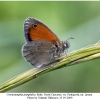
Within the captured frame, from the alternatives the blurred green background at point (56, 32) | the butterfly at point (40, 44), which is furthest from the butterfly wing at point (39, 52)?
the blurred green background at point (56, 32)

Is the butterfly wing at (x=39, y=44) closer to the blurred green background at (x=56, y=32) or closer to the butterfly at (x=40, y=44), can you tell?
the butterfly at (x=40, y=44)

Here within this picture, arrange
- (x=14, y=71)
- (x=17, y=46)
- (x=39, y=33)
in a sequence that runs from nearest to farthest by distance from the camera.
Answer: (x=39, y=33), (x=14, y=71), (x=17, y=46)

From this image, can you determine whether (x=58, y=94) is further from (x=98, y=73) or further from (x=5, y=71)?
(x=5, y=71)

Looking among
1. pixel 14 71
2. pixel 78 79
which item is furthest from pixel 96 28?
pixel 14 71

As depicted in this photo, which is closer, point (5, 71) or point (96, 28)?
point (5, 71)

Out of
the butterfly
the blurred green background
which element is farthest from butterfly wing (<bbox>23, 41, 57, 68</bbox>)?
the blurred green background

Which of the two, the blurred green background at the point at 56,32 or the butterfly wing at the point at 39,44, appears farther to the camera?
the blurred green background at the point at 56,32
